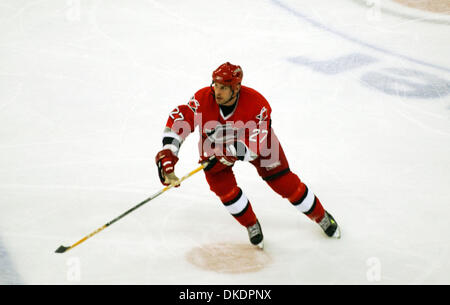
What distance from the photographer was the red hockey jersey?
2.67 meters

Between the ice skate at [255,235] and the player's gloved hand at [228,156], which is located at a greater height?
the player's gloved hand at [228,156]

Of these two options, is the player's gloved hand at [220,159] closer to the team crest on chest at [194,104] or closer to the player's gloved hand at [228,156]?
the player's gloved hand at [228,156]

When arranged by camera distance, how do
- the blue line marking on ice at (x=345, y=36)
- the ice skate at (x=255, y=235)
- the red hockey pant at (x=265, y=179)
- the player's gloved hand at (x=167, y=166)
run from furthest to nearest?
the blue line marking on ice at (x=345, y=36), the ice skate at (x=255, y=235), the red hockey pant at (x=265, y=179), the player's gloved hand at (x=167, y=166)

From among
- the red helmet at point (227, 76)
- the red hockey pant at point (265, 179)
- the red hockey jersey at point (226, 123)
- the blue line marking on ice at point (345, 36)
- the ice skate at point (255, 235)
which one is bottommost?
the ice skate at point (255, 235)

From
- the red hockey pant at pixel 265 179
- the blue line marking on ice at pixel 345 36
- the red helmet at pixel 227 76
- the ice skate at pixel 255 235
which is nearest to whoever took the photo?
the red helmet at pixel 227 76

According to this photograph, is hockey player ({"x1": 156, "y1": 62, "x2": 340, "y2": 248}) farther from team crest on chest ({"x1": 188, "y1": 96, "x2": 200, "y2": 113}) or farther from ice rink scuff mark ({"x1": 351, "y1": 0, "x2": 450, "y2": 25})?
ice rink scuff mark ({"x1": 351, "y1": 0, "x2": 450, "y2": 25})

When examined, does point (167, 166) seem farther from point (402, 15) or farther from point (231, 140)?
point (402, 15)

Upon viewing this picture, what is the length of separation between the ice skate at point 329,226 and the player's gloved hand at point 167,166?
0.92 meters

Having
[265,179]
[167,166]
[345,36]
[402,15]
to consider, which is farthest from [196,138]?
[402,15]

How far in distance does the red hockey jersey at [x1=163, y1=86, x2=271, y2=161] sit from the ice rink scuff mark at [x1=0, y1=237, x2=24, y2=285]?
1025mm

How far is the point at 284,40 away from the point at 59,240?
333 cm

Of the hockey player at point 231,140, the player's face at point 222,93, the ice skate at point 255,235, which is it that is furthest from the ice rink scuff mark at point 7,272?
the player's face at point 222,93

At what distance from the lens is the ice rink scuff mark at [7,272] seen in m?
2.63
